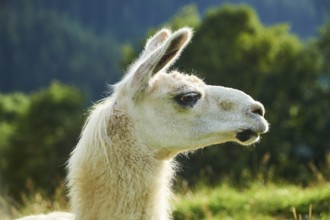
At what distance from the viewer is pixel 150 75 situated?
550 centimetres

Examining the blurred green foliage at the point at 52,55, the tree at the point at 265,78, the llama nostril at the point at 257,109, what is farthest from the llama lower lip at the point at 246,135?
the blurred green foliage at the point at 52,55

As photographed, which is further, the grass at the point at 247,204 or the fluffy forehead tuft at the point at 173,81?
the grass at the point at 247,204

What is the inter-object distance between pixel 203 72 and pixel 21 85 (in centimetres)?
10978

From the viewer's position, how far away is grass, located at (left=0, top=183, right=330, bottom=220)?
8484mm

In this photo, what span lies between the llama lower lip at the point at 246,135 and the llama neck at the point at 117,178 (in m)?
0.58

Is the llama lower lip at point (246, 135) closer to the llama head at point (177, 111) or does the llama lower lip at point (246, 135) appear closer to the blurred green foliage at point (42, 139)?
the llama head at point (177, 111)

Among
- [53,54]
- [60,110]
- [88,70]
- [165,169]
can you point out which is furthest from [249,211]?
[53,54]

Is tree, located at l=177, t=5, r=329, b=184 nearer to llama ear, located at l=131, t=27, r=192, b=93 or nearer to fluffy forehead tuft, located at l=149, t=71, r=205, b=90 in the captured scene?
fluffy forehead tuft, located at l=149, t=71, r=205, b=90

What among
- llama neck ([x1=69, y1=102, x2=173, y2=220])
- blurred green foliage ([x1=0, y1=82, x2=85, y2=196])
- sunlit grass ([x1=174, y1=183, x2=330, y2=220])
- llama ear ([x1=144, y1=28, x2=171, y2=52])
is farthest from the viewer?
blurred green foliage ([x1=0, y1=82, x2=85, y2=196])

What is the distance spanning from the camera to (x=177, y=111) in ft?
18.5

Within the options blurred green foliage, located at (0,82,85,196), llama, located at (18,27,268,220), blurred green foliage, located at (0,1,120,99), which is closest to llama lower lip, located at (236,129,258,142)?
llama, located at (18,27,268,220)

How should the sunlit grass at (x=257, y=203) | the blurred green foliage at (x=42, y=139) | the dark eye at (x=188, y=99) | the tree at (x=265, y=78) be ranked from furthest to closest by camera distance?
the blurred green foliage at (x=42, y=139) → the tree at (x=265, y=78) → the sunlit grass at (x=257, y=203) → the dark eye at (x=188, y=99)

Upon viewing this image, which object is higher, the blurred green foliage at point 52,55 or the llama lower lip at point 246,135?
the blurred green foliage at point 52,55

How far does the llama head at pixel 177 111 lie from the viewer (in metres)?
5.54
